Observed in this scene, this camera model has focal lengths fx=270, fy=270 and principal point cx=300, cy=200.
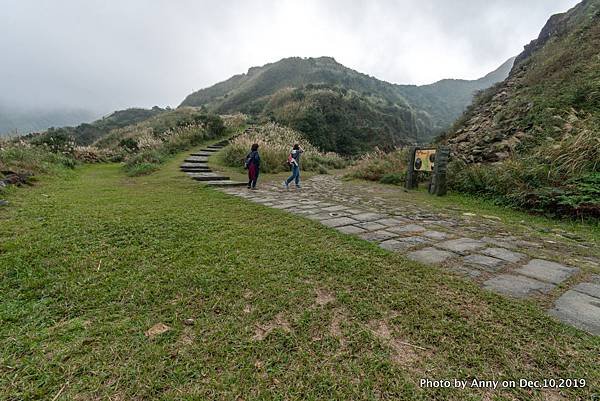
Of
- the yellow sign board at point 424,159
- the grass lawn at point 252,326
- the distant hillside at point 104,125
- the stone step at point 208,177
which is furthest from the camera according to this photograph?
the distant hillside at point 104,125

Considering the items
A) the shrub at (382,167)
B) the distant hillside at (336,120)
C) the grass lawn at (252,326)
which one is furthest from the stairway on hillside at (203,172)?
the distant hillside at (336,120)

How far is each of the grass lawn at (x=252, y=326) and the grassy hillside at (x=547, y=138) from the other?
3.73m

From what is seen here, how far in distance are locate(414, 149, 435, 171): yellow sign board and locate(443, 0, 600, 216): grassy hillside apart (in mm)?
704

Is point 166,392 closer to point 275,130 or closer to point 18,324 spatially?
point 18,324

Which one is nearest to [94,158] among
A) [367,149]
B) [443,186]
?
[443,186]

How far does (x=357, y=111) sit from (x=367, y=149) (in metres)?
4.70

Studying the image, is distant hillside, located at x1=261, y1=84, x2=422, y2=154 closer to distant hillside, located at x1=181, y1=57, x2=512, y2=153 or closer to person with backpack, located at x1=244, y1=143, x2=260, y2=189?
distant hillside, located at x1=181, y1=57, x2=512, y2=153

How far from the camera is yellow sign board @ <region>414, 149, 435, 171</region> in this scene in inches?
244

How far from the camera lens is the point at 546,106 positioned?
6430 mm

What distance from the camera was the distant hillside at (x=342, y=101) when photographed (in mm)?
19203

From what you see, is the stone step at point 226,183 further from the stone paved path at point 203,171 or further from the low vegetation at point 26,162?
the low vegetation at point 26,162

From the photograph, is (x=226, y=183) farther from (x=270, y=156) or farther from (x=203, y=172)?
(x=270, y=156)

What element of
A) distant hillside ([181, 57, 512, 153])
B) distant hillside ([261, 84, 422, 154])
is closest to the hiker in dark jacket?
distant hillside ([261, 84, 422, 154])

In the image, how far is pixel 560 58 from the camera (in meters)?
7.97
